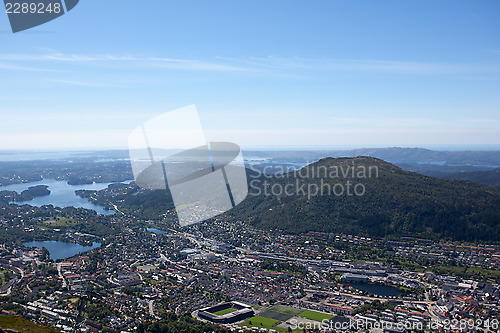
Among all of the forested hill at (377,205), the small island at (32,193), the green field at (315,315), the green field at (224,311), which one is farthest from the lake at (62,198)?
the green field at (315,315)

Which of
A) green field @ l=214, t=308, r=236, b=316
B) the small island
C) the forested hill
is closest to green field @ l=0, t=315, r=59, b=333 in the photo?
green field @ l=214, t=308, r=236, b=316

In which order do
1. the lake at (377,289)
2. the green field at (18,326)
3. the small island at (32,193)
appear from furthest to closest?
the small island at (32,193)
the lake at (377,289)
the green field at (18,326)

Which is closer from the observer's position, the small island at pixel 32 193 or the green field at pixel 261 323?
the green field at pixel 261 323

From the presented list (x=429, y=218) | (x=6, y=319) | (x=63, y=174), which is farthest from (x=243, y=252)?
(x=63, y=174)

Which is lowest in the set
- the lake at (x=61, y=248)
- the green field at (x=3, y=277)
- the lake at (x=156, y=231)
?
the lake at (x=61, y=248)

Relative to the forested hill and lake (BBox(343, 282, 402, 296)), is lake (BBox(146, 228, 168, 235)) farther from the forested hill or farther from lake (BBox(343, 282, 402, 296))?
lake (BBox(343, 282, 402, 296))

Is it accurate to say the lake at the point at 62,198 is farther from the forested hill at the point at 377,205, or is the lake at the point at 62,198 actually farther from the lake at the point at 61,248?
the forested hill at the point at 377,205
